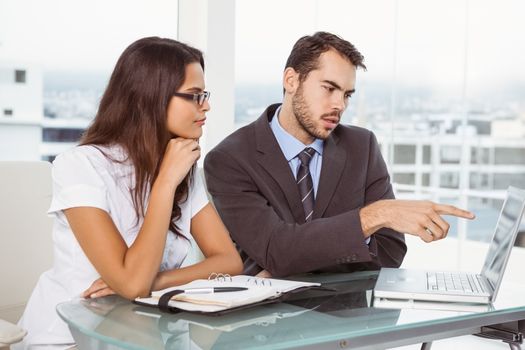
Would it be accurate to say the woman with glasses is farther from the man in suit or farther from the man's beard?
the man's beard

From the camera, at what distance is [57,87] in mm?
3924

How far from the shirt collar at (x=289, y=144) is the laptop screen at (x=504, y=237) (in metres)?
0.74

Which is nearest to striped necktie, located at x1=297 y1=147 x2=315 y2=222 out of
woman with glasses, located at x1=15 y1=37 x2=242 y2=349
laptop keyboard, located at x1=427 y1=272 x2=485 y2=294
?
woman with glasses, located at x1=15 y1=37 x2=242 y2=349

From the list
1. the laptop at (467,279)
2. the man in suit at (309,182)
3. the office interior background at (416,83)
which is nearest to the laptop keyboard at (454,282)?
the laptop at (467,279)

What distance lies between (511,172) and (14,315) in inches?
172

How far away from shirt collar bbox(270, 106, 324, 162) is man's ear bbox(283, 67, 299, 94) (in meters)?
0.14

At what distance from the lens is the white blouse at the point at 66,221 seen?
179cm

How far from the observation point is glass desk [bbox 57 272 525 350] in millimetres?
1317

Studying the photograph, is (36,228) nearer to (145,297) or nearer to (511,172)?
(145,297)

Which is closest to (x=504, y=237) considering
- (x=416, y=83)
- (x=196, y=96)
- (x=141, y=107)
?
(x=196, y=96)

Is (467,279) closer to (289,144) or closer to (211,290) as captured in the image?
(211,290)

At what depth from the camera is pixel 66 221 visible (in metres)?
1.86

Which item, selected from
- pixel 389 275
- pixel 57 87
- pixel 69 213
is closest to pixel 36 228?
pixel 69 213

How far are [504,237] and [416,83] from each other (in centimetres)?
438
